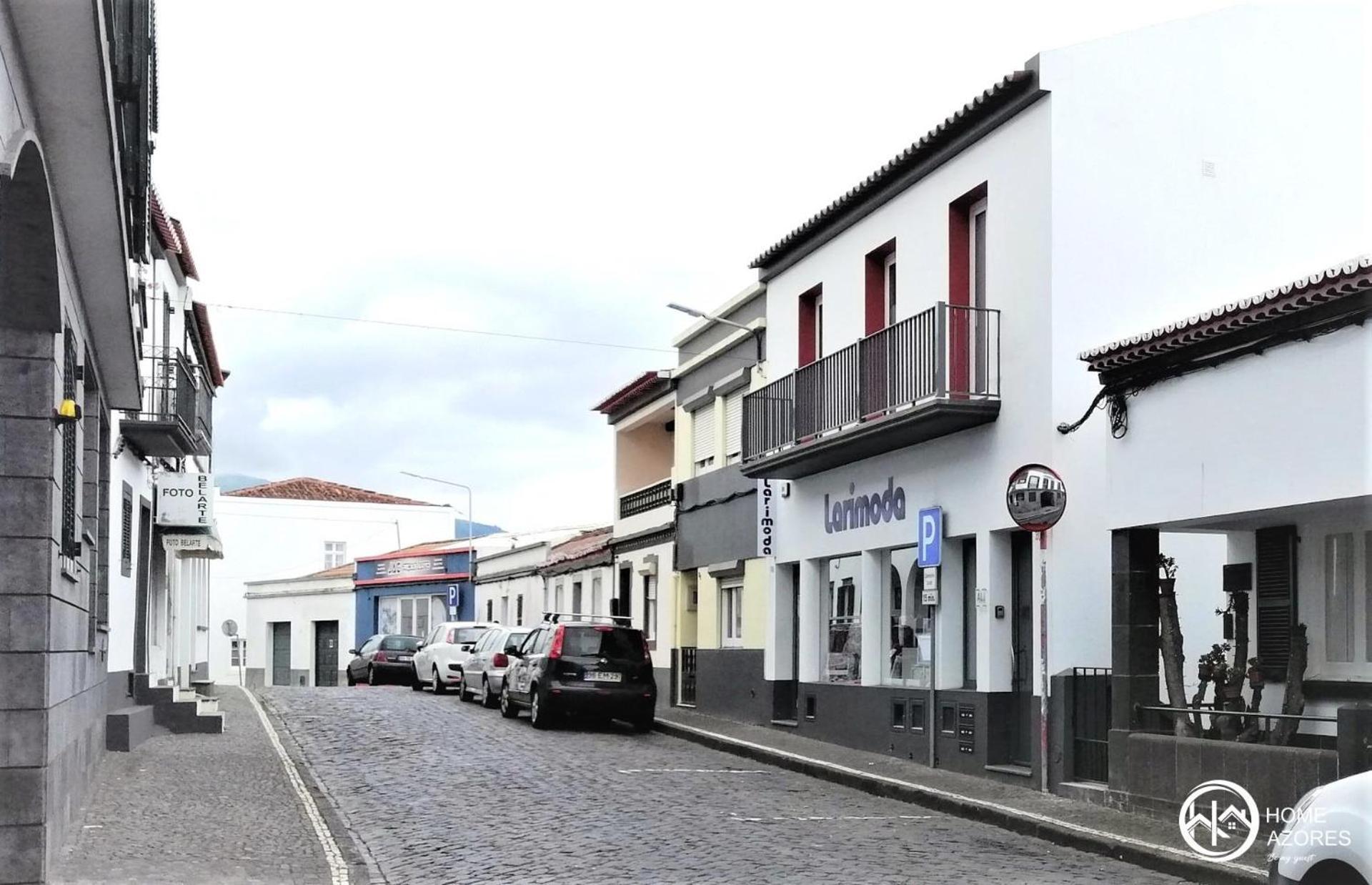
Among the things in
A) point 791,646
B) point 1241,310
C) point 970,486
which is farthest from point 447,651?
point 1241,310

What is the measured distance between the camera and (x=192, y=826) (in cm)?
1295

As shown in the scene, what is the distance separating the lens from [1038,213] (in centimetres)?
1625

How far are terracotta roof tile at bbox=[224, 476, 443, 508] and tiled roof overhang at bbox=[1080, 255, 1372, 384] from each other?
60.5m

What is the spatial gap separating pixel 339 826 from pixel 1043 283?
332 inches

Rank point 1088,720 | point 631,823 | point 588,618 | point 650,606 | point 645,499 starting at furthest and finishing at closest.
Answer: point 645,499 → point 650,606 → point 588,618 → point 1088,720 → point 631,823

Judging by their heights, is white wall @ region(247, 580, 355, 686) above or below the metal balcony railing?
below

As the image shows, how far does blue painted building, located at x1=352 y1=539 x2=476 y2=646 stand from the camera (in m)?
52.4

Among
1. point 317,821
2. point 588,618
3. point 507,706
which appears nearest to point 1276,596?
point 317,821

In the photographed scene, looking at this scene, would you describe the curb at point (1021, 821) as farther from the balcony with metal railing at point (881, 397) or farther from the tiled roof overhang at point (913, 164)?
the tiled roof overhang at point (913, 164)

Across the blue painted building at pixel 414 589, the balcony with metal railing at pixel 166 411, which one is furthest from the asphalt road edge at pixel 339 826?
the blue painted building at pixel 414 589

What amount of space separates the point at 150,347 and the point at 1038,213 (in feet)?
42.3

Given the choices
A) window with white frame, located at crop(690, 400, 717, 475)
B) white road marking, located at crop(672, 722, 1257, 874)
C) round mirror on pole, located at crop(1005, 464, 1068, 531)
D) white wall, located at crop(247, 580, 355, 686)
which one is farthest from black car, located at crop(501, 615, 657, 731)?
white wall, located at crop(247, 580, 355, 686)

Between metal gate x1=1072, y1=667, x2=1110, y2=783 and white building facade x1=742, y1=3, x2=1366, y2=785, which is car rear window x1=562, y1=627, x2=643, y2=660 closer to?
white building facade x1=742, y1=3, x2=1366, y2=785

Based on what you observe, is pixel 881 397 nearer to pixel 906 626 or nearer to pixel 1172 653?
pixel 906 626
